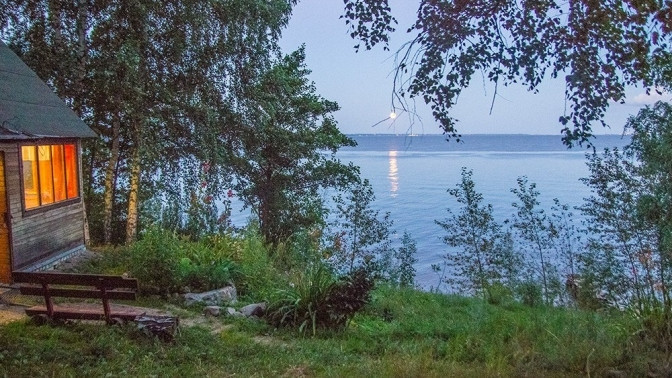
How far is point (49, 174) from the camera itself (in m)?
9.66

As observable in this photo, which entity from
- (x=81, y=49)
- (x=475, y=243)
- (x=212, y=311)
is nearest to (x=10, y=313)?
(x=212, y=311)

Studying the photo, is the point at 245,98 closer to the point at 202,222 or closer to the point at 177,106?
the point at 177,106

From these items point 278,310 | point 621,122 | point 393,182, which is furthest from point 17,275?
point 393,182

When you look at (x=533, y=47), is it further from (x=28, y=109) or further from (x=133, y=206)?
(x=133, y=206)

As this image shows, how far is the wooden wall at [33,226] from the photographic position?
8266 mm

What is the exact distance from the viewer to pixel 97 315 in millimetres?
5469

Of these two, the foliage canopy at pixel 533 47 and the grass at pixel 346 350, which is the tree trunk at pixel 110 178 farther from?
the foliage canopy at pixel 533 47

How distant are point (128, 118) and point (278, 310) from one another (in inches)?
291

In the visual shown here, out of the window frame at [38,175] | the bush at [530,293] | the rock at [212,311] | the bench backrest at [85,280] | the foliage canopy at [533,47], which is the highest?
the foliage canopy at [533,47]

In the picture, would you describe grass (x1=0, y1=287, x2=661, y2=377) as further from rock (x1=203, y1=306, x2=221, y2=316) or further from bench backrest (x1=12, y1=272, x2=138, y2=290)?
bench backrest (x1=12, y1=272, x2=138, y2=290)

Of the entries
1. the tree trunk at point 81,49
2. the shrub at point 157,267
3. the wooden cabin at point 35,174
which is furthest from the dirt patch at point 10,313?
the tree trunk at point 81,49

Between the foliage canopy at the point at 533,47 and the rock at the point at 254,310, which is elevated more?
the foliage canopy at the point at 533,47

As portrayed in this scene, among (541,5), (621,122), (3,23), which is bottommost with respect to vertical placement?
(621,122)

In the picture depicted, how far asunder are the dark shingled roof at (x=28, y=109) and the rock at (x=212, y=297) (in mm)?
3673
